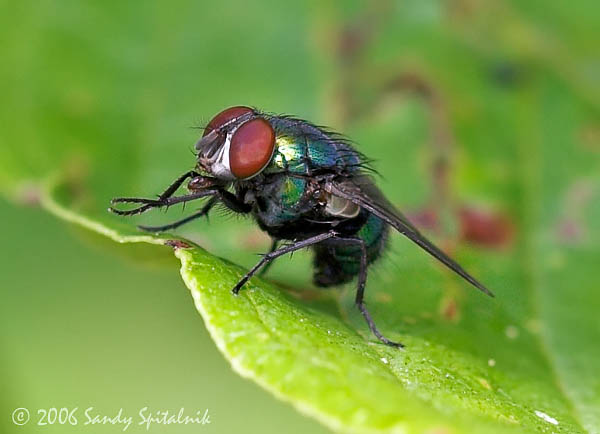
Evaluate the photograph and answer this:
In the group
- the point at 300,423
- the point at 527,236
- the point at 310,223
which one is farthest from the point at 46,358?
the point at 527,236

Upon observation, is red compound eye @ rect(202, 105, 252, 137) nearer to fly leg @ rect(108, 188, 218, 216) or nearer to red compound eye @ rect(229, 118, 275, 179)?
red compound eye @ rect(229, 118, 275, 179)

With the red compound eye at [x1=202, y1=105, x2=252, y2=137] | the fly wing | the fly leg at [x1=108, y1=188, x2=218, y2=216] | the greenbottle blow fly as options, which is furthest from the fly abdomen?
the red compound eye at [x1=202, y1=105, x2=252, y2=137]

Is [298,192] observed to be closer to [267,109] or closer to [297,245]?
[297,245]

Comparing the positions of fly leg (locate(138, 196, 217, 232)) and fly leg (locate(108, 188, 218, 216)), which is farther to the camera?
fly leg (locate(138, 196, 217, 232))

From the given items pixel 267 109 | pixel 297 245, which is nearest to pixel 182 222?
pixel 297 245

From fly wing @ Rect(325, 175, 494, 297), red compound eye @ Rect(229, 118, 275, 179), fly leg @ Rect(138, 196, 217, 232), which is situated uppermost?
red compound eye @ Rect(229, 118, 275, 179)

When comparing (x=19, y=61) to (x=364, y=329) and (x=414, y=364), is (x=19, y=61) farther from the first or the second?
(x=414, y=364)

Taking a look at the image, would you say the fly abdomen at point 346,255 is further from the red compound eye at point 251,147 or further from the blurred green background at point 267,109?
the red compound eye at point 251,147
